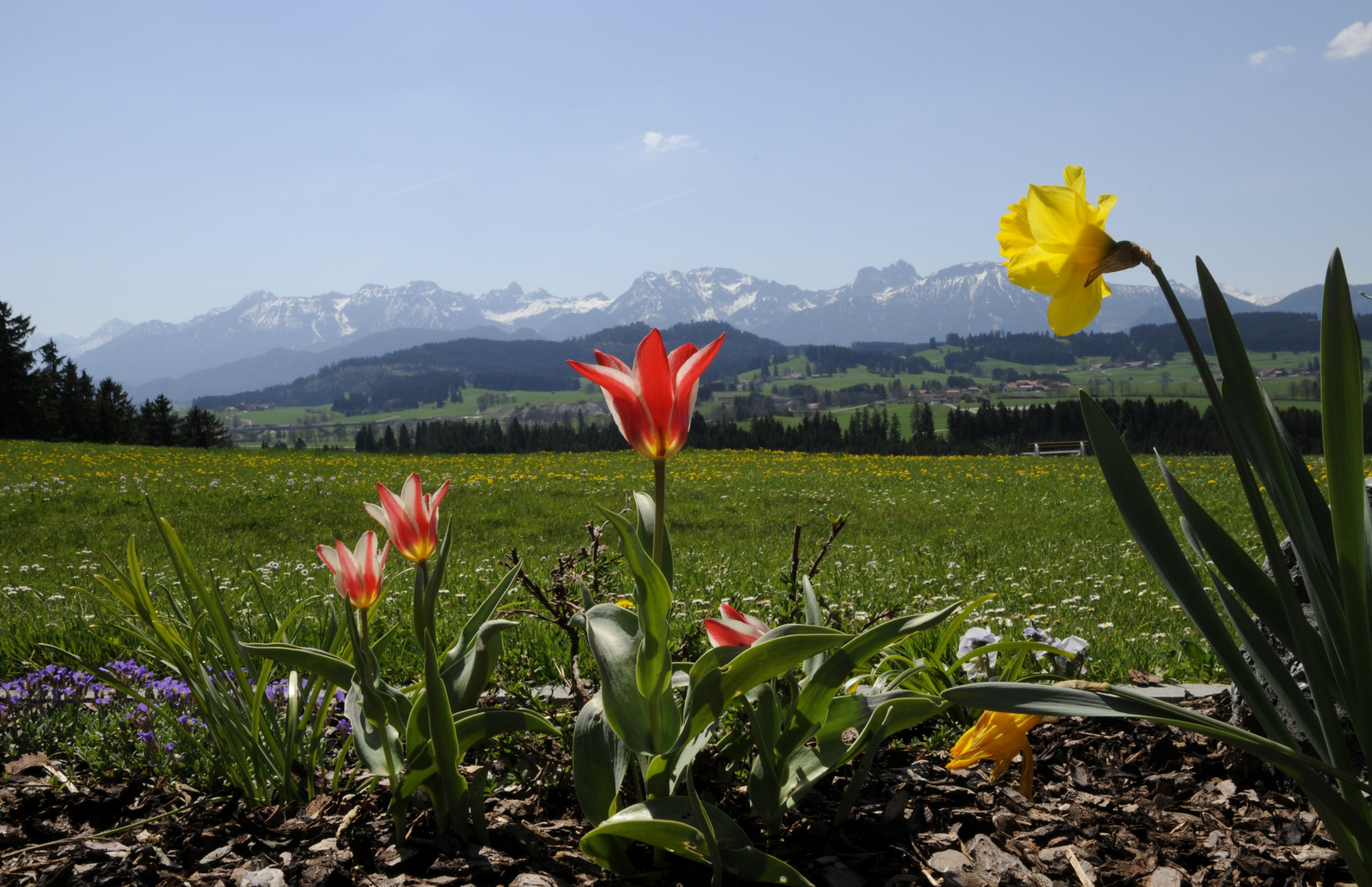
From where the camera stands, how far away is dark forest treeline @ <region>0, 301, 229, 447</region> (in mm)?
39219

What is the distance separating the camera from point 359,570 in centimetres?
168

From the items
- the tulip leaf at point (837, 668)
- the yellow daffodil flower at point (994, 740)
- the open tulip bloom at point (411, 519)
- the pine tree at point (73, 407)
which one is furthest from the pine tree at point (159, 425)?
the yellow daffodil flower at point (994, 740)

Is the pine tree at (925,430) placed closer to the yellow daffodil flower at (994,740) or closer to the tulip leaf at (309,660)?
the yellow daffodil flower at (994,740)

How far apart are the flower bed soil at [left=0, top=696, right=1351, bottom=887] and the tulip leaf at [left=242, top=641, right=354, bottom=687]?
1.26 feet

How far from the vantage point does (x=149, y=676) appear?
2795mm

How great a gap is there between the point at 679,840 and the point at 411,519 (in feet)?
2.81

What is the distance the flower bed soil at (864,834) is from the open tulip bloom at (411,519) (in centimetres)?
70

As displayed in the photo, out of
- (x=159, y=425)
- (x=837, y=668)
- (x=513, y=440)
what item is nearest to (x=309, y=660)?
(x=837, y=668)

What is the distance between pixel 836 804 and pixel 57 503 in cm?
1094

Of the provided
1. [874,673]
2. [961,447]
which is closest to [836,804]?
[874,673]

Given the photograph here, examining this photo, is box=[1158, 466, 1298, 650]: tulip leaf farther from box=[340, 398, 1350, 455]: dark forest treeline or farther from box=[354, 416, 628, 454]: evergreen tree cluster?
box=[354, 416, 628, 454]: evergreen tree cluster

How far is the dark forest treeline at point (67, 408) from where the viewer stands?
39219 millimetres

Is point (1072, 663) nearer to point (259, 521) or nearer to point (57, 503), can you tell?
point (259, 521)

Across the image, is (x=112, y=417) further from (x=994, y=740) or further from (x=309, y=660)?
(x=994, y=740)
